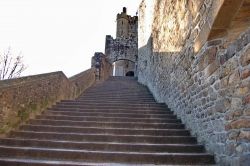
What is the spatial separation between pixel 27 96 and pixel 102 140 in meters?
1.88

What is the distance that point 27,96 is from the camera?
5086mm

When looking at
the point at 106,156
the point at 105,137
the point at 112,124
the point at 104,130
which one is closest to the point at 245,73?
the point at 106,156

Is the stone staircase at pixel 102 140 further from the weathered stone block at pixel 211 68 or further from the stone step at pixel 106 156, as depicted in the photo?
the weathered stone block at pixel 211 68

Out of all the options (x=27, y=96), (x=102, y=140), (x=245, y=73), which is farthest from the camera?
(x=27, y=96)

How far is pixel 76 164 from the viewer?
331 cm

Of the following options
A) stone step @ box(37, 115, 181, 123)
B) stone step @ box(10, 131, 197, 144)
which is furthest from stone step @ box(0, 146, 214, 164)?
stone step @ box(37, 115, 181, 123)

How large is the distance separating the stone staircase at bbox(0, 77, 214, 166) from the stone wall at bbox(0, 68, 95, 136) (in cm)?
20

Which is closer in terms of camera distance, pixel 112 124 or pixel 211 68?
pixel 211 68

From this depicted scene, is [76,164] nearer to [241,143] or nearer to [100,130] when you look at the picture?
[100,130]

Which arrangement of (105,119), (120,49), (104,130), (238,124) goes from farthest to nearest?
(120,49) < (105,119) < (104,130) < (238,124)

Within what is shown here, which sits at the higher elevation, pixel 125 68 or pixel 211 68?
pixel 125 68

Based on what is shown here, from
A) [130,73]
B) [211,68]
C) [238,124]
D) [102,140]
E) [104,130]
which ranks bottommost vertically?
[102,140]

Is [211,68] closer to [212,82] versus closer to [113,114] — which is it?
[212,82]

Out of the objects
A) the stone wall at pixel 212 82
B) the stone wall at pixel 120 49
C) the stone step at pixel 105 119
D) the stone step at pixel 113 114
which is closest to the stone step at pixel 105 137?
the stone wall at pixel 212 82
